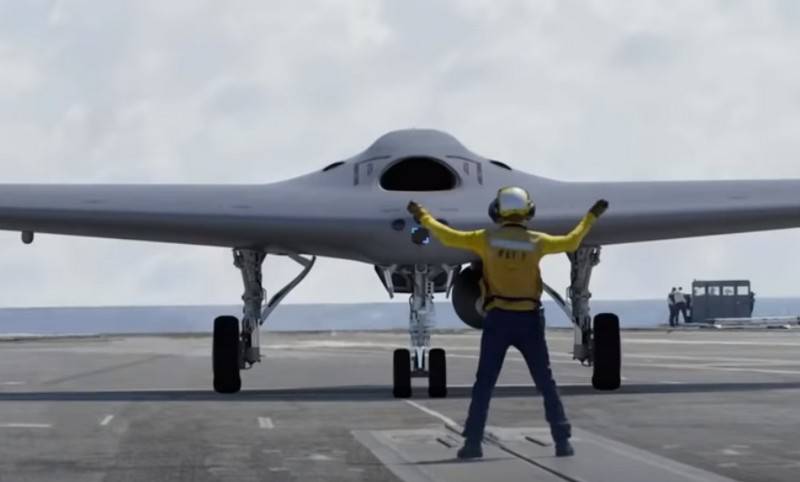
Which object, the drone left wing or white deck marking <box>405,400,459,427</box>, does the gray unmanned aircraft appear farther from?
white deck marking <box>405,400,459,427</box>

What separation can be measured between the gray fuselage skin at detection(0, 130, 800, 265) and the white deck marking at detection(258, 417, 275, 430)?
3.52 metres

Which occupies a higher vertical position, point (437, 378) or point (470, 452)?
point (437, 378)

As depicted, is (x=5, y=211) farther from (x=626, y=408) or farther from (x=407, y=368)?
(x=626, y=408)

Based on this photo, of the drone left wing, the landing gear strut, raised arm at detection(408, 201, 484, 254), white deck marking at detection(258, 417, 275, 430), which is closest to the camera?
raised arm at detection(408, 201, 484, 254)

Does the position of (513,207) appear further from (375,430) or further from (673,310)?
(673,310)

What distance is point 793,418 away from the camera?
45.8 feet

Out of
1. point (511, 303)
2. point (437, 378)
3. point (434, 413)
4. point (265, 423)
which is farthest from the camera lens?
point (437, 378)

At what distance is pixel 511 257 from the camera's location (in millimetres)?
10766

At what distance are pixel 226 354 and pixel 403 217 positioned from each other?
3.21 meters

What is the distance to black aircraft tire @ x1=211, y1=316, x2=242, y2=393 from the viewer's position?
18266 millimetres

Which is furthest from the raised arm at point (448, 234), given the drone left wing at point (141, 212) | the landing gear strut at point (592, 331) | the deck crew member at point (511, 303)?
the landing gear strut at point (592, 331)

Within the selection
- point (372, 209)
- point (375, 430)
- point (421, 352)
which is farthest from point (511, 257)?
point (421, 352)

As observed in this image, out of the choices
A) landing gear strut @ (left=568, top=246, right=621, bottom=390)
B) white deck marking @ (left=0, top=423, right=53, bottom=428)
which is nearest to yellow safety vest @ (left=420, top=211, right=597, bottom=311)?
white deck marking @ (left=0, top=423, right=53, bottom=428)

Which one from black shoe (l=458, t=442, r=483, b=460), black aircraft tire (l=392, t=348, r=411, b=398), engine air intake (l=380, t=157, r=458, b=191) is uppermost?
engine air intake (l=380, t=157, r=458, b=191)
